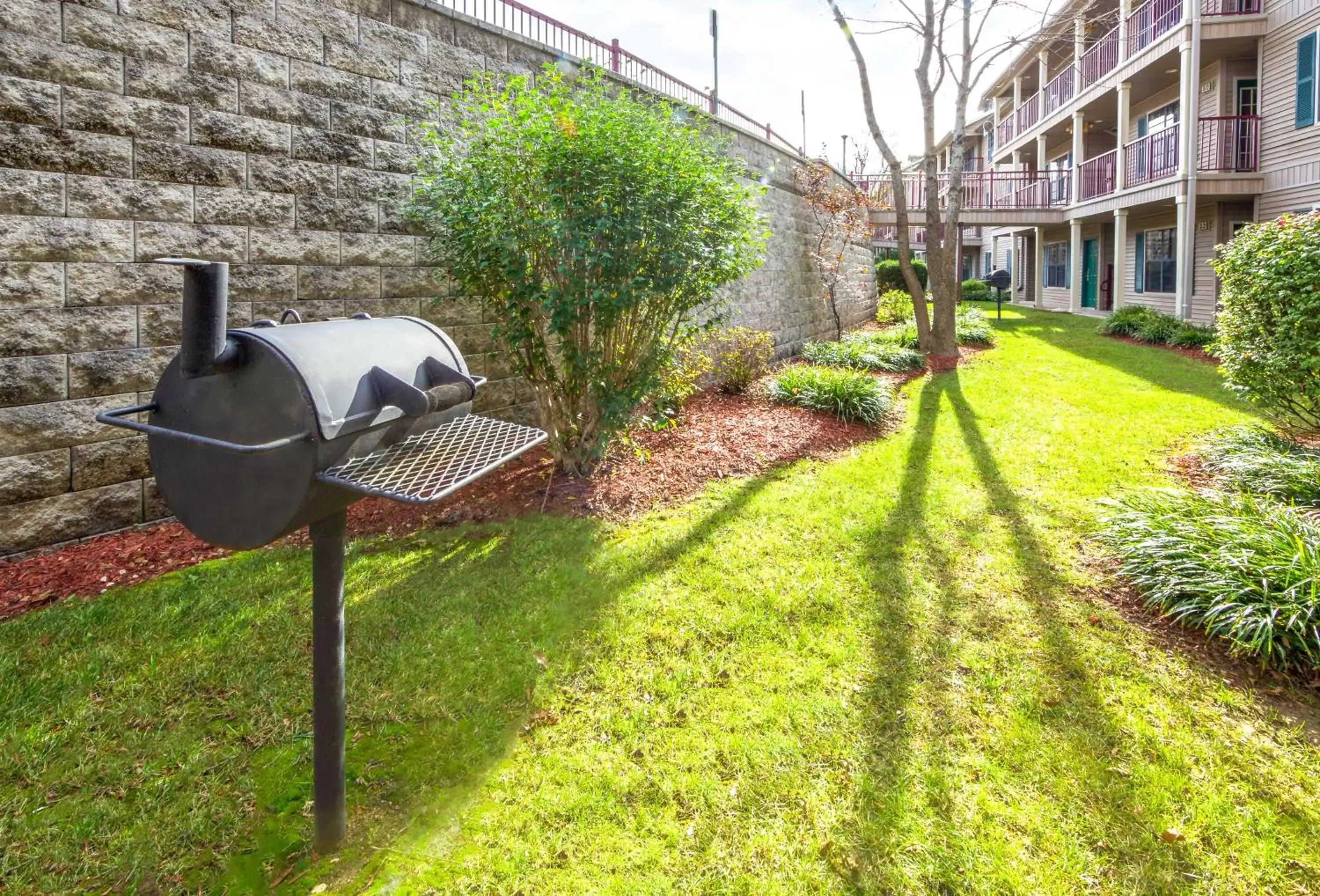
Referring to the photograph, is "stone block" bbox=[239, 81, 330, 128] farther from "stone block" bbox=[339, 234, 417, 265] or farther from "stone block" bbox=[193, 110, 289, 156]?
"stone block" bbox=[339, 234, 417, 265]

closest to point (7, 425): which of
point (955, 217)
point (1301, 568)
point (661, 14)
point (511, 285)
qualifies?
point (511, 285)

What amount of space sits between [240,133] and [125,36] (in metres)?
0.67

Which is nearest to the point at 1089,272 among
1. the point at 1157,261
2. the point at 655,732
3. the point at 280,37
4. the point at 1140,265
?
the point at 1140,265

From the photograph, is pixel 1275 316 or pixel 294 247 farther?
pixel 1275 316

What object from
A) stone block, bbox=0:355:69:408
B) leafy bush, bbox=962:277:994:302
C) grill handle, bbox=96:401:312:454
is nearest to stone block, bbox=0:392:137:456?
stone block, bbox=0:355:69:408

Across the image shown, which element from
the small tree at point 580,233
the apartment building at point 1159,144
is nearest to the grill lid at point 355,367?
the small tree at point 580,233

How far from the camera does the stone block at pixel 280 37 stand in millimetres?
4184

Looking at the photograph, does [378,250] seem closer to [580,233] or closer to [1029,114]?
[580,233]

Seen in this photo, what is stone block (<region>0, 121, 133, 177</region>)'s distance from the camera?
3408mm

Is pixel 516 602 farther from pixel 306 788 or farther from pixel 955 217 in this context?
pixel 955 217

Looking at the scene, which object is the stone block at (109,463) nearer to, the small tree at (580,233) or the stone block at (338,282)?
the stone block at (338,282)

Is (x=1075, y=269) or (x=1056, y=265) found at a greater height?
(x=1056, y=265)

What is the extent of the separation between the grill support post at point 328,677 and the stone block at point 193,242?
319cm

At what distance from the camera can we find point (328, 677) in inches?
71.8
